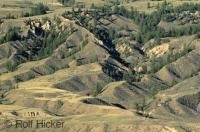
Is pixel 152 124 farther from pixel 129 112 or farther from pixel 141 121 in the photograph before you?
pixel 129 112

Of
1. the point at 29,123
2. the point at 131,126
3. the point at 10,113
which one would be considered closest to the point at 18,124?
the point at 29,123

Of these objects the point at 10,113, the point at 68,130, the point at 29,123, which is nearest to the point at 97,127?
the point at 68,130

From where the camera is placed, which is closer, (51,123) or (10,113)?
(51,123)

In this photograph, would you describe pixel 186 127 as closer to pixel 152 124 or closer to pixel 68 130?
pixel 152 124

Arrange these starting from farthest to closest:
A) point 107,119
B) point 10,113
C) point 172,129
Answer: point 10,113 < point 107,119 < point 172,129

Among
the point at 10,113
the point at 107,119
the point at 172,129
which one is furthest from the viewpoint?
the point at 10,113

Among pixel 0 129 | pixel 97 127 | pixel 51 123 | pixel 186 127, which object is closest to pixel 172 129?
pixel 186 127

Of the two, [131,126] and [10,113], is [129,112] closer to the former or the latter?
[131,126]

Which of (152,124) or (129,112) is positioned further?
(129,112)
